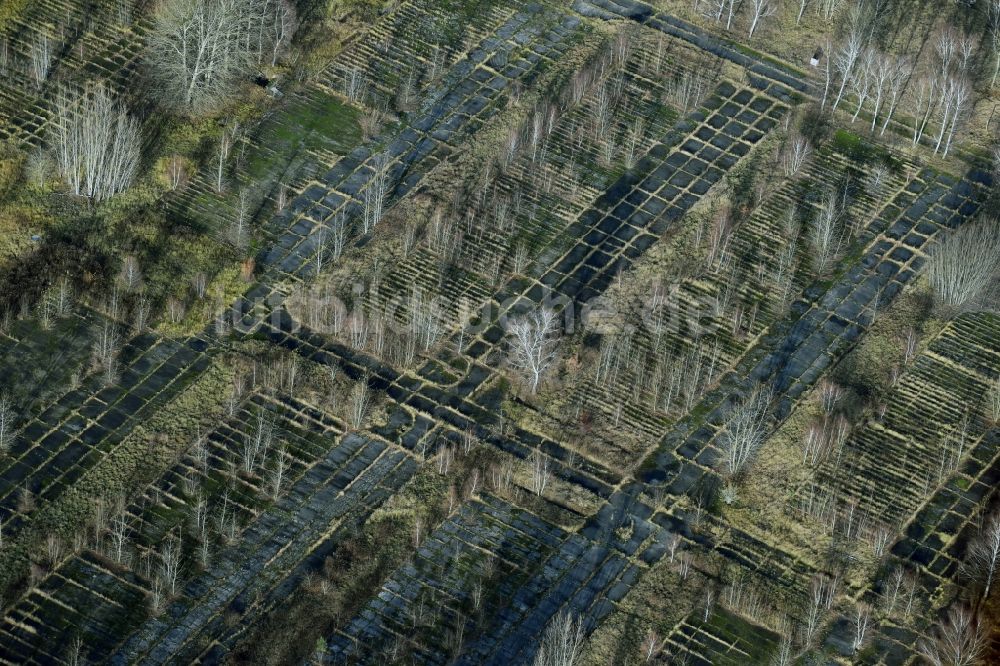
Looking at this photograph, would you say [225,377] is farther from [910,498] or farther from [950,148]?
[950,148]

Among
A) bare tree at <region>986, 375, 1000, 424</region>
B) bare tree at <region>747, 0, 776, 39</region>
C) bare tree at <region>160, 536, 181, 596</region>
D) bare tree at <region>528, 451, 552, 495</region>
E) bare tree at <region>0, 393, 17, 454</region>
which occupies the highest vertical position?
bare tree at <region>747, 0, 776, 39</region>

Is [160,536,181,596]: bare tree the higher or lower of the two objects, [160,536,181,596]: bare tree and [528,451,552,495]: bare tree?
the lower

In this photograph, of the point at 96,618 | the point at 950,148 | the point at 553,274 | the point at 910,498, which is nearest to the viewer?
the point at 96,618

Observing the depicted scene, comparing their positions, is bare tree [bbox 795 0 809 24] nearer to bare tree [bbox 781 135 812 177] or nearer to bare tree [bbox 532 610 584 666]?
bare tree [bbox 781 135 812 177]

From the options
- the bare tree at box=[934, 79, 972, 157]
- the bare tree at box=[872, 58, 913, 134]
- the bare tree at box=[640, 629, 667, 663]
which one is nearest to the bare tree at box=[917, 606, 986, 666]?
the bare tree at box=[640, 629, 667, 663]

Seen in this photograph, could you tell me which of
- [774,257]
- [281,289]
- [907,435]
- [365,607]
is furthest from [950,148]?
[365,607]

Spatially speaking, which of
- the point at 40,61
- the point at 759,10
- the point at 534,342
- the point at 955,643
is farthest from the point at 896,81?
the point at 40,61

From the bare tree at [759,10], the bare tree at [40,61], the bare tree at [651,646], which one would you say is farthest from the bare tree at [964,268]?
the bare tree at [40,61]
